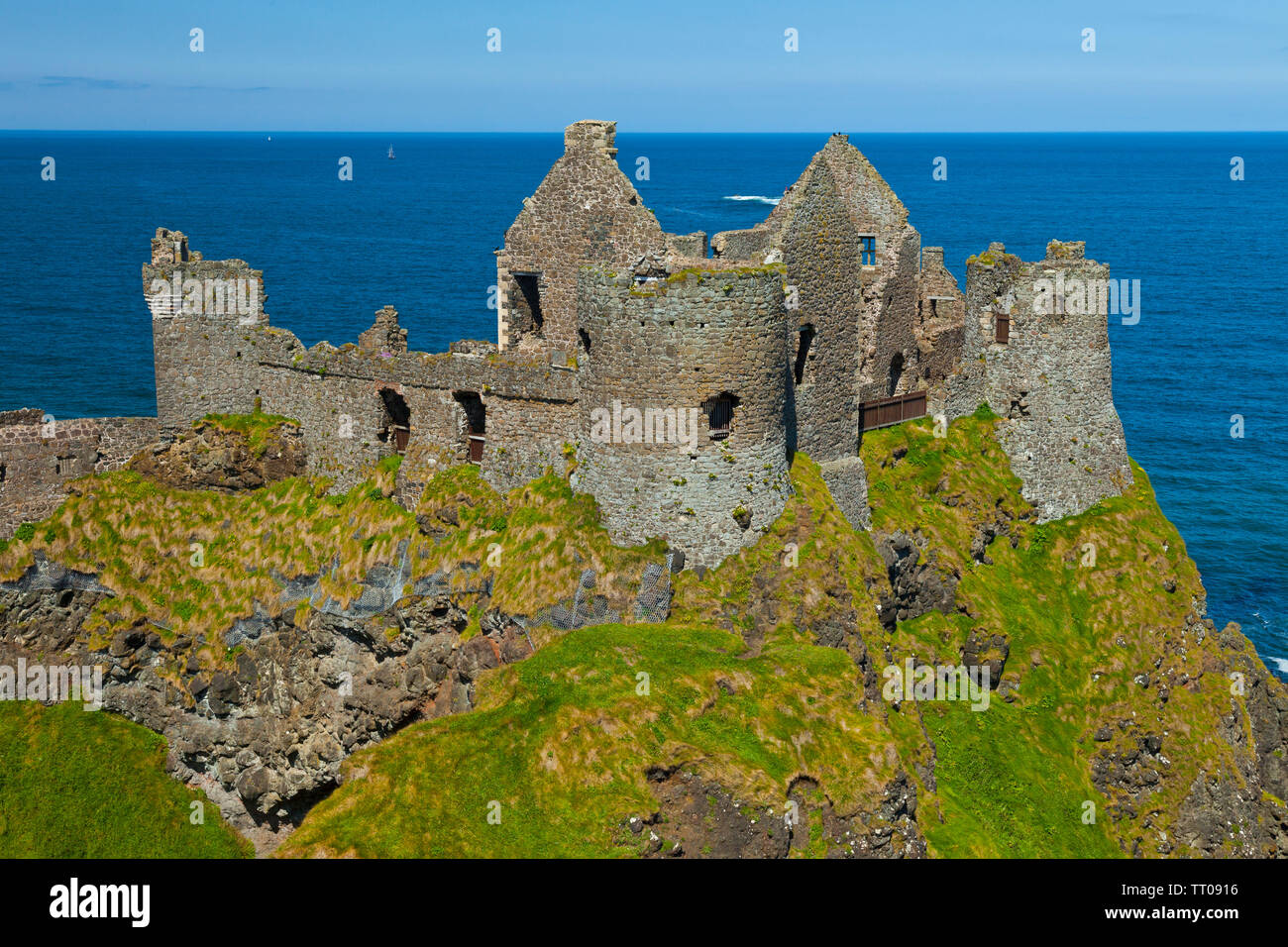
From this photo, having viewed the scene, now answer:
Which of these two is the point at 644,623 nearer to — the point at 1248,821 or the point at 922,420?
the point at 922,420

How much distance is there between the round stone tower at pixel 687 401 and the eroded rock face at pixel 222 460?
41.3 ft

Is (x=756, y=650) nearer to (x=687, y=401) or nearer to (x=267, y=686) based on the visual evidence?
(x=687, y=401)

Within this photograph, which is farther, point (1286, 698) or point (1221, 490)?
point (1221, 490)

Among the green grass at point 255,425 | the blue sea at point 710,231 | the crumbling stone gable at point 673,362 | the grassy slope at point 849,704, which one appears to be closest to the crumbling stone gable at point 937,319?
the crumbling stone gable at point 673,362

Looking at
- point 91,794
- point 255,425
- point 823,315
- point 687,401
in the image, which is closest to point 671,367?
point 687,401

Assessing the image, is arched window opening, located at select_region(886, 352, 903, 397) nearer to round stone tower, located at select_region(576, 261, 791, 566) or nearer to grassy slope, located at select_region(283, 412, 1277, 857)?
grassy slope, located at select_region(283, 412, 1277, 857)

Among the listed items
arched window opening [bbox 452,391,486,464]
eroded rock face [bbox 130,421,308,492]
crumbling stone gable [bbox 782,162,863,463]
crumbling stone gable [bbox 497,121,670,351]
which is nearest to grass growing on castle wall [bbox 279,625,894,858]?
crumbling stone gable [bbox 782,162,863,463]

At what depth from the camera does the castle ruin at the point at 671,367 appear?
35688mm

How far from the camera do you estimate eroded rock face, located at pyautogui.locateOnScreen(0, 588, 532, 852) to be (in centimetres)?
4009

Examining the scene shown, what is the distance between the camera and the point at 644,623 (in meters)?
35.5

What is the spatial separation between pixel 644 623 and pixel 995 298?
1937cm

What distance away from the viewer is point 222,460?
45.0 m

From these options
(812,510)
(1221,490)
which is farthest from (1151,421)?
(812,510)

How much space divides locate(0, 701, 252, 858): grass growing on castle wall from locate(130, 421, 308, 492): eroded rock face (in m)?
7.87
